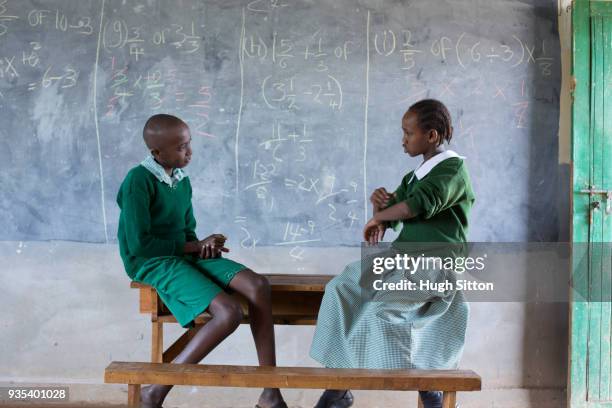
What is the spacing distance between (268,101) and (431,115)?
5.29 ft

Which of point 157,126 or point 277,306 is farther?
point 277,306

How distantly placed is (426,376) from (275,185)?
2042mm

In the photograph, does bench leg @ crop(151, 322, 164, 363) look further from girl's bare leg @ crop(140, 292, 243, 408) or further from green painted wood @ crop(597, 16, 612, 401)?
green painted wood @ crop(597, 16, 612, 401)

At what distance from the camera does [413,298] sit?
2381 millimetres

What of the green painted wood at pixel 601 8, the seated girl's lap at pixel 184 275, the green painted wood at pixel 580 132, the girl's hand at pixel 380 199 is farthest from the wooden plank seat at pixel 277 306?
the green painted wood at pixel 601 8

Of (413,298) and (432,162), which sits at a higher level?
(432,162)

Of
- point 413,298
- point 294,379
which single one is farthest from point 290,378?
point 413,298

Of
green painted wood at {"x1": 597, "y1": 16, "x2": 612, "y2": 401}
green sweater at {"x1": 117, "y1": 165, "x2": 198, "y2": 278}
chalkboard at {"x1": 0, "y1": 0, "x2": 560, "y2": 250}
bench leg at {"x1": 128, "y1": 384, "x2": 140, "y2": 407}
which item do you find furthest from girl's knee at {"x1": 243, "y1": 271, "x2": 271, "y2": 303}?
green painted wood at {"x1": 597, "y1": 16, "x2": 612, "y2": 401}

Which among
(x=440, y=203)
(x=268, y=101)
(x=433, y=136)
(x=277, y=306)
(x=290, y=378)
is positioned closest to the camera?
(x=290, y=378)

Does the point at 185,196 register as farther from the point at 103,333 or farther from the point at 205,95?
the point at 103,333

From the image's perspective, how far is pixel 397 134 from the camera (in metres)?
3.93

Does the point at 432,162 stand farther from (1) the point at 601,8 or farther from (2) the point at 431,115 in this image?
(1) the point at 601,8

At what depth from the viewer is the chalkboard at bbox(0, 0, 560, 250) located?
3904 millimetres

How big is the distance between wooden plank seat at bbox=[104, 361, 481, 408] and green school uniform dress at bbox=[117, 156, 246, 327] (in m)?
0.49
